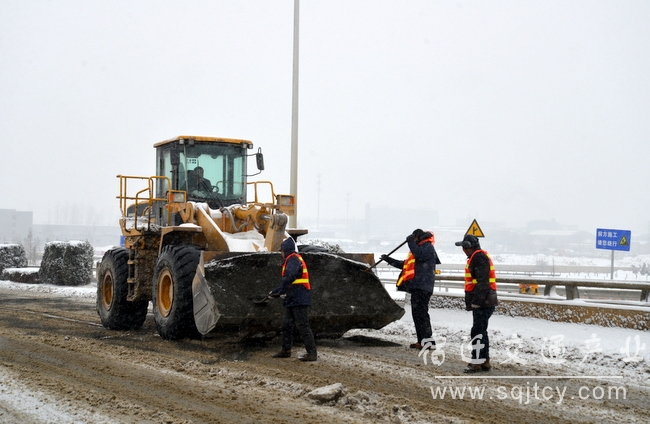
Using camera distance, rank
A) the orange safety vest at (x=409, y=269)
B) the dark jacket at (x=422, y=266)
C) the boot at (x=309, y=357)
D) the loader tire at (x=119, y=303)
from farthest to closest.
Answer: the loader tire at (x=119, y=303) → the orange safety vest at (x=409, y=269) → the dark jacket at (x=422, y=266) → the boot at (x=309, y=357)

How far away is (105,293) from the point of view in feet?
41.8

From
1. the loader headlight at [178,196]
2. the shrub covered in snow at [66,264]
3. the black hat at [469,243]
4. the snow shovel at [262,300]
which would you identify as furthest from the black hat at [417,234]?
the shrub covered in snow at [66,264]

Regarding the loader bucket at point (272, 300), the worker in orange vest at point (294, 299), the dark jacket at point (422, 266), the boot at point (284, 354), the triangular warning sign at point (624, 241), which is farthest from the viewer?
the triangular warning sign at point (624, 241)

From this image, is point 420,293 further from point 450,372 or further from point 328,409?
point 328,409

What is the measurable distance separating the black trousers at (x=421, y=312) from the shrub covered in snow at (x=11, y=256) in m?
23.1

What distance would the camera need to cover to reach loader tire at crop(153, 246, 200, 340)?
9.78 m

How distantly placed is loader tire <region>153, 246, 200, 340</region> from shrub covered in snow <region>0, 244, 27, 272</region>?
2038 centimetres

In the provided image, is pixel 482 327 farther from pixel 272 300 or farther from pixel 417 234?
pixel 272 300

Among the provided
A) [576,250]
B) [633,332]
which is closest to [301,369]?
[633,332]

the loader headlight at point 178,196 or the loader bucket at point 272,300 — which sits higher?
the loader headlight at point 178,196

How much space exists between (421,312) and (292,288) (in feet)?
7.51

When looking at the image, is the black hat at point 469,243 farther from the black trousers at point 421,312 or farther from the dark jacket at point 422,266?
the black trousers at point 421,312

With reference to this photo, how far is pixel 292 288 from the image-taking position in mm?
8766

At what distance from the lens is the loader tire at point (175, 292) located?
9781mm
